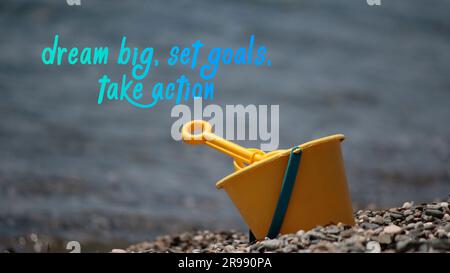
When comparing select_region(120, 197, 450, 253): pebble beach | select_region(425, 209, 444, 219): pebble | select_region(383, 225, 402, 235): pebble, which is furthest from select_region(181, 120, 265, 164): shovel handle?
select_region(425, 209, 444, 219): pebble

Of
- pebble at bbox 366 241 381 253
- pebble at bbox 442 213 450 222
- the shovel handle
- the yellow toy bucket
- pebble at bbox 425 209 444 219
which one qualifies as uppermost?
the shovel handle

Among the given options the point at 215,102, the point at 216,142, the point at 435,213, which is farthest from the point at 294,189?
the point at 215,102

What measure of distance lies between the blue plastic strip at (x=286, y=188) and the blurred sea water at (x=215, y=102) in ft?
7.36

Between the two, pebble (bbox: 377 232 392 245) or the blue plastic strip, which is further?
the blue plastic strip

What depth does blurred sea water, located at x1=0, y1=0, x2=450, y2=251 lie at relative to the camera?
5.19 m

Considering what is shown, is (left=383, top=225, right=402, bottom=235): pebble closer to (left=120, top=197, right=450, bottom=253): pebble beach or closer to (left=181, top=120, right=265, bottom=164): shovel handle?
(left=120, top=197, right=450, bottom=253): pebble beach

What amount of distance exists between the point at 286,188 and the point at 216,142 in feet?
1.65

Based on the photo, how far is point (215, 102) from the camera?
7051 millimetres

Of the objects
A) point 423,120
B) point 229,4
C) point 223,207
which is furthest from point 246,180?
point 229,4

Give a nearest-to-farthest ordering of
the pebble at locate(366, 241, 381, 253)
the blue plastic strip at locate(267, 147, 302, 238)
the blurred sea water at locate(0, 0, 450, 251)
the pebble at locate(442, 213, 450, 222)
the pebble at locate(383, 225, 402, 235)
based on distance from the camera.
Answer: the pebble at locate(366, 241, 381, 253)
the pebble at locate(383, 225, 402, 235)
the blue plastic strip at locate(267, 147, 302, 238)
the pebble at locate(442, 213, 450, 222)
the blurred sea water at locate(0, 0, 450, 251)

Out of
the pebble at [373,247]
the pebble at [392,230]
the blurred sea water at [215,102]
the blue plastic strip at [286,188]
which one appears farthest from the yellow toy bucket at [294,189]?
the blurred sea water at [215,102]

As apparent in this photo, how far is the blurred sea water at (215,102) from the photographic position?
5191 mm

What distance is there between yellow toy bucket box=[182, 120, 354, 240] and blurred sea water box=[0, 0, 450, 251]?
7.19 ft

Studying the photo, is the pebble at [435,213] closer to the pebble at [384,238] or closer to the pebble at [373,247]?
the pebble at [384,238]
